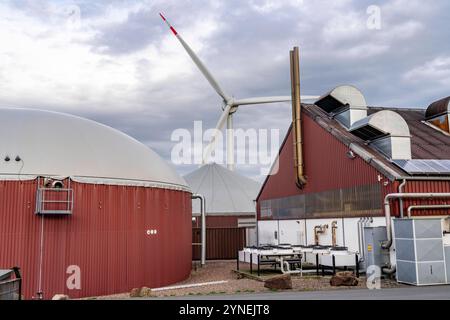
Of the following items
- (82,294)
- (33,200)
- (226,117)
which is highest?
(226,117)

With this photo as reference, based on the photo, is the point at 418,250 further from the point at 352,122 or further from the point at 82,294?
the point at 82,294

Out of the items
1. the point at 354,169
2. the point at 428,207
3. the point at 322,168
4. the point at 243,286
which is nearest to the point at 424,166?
the point at 428,207

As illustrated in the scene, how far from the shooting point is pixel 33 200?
2088 centimetres

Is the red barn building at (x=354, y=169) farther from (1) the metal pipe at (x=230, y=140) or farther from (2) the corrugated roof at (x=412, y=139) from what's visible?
(1) the metal pipe at (x=230, y=140)

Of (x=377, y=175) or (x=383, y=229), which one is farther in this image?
(x=377, y=175)

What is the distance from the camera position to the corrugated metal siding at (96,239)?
2055 centimetres

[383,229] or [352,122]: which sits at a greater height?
[352,122]

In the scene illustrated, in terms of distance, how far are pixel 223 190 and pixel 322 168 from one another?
23850 mm

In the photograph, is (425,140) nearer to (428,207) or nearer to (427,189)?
(427,189)

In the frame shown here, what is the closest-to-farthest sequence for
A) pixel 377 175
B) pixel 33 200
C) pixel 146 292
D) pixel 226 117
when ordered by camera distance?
pixel 146 292, pixel 33 200, pixel 377 175, pixel 226 117

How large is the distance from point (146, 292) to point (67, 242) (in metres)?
4.93

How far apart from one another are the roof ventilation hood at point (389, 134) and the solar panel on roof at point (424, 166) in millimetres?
678

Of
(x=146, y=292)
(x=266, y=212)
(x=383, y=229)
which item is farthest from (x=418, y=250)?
(x=266, y=212)

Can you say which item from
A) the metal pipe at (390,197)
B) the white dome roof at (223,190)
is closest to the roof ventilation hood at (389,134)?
the metal pipe at (390,197)
